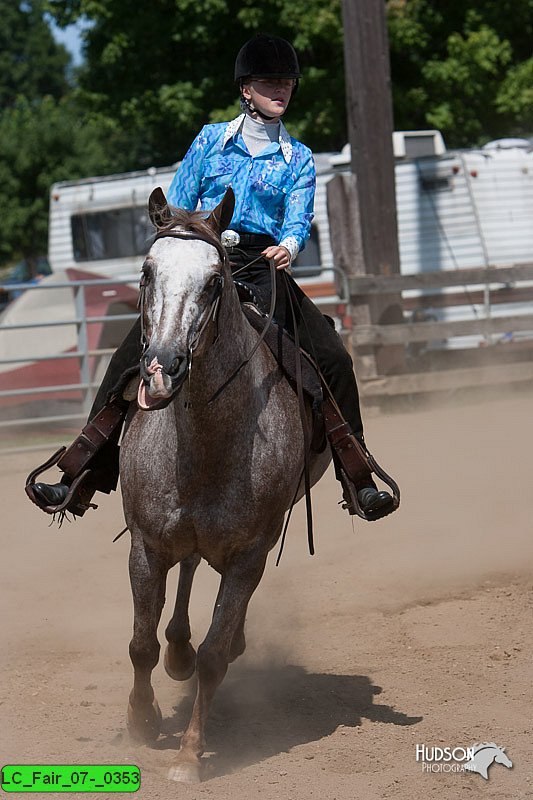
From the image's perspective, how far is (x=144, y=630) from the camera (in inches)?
190

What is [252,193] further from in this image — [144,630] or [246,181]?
[144,630]

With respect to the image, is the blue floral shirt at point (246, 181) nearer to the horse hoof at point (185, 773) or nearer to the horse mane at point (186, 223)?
the horse mane at point (186, 223)

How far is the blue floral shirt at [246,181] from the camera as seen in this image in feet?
17.0

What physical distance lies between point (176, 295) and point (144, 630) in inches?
64.2

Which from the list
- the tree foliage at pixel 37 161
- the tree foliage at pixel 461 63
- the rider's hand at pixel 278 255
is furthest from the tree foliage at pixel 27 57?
the rider's hand at pixel 278 255

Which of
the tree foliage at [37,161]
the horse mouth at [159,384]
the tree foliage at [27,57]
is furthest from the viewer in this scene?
the tree foliage at [27,57]

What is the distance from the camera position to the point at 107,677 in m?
5.96

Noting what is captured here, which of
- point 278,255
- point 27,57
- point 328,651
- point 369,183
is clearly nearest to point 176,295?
point 278,255

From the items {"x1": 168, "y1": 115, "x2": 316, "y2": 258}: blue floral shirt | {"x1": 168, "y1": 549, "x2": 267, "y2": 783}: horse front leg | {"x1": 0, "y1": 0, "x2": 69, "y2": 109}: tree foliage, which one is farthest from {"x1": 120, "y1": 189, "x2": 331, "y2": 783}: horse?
{"x1": 0, "y1": 0, "x2": 69, "y2": 109}: tree foliage

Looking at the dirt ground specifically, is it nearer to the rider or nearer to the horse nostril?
the rider

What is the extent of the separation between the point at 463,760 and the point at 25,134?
3704 centimetres

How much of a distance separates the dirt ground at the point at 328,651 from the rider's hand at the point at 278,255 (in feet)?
6.96

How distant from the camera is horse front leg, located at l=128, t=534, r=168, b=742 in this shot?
15.5ft

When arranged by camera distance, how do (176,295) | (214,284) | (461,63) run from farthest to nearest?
(461,63)
(214,284)
(176,295)
